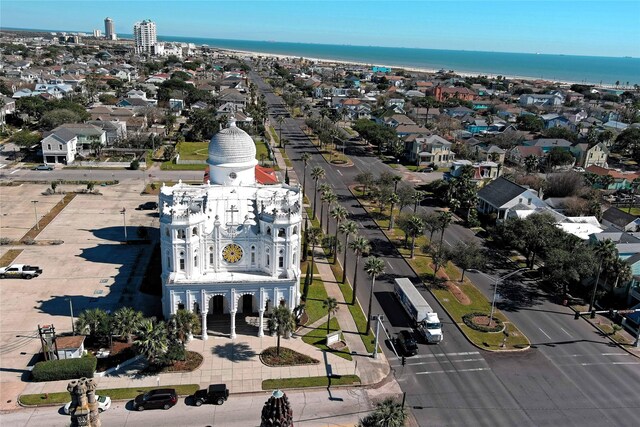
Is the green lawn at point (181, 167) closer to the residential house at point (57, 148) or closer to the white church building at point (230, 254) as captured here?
the residential house at point (57, 148)

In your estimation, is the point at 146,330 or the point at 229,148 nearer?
the point at 146,330

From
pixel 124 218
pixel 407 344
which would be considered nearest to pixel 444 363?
pixel 407 344

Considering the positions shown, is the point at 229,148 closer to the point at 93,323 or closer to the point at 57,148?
the point at 93,323

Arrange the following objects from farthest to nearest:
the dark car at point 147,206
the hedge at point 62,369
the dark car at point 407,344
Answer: the dark car at point 147,206
the dark car at point 407,344
the hedge at point 62,369

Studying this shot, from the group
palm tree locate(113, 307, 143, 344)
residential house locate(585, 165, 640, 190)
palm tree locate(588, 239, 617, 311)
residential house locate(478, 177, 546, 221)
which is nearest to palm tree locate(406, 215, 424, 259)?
residential house locate(478, 177, 546, 221)

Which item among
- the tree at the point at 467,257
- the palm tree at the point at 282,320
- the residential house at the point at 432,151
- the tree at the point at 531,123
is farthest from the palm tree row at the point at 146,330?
the tree at the point at 531,123
